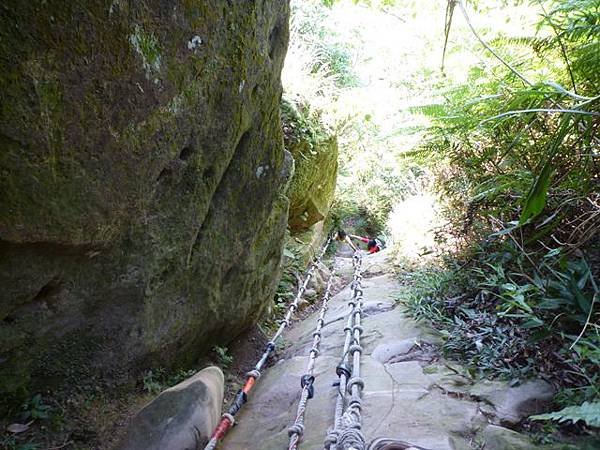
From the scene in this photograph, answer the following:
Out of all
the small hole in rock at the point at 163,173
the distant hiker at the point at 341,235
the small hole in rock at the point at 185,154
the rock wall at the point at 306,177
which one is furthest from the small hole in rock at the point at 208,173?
the distant hiker at the point at 341,235

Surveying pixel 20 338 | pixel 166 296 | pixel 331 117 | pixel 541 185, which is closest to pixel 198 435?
pixel 166 296

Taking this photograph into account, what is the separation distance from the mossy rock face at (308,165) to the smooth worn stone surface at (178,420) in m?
3.73

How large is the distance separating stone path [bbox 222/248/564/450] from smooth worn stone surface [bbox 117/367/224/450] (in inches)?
8.7

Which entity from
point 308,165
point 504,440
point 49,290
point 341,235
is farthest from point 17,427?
point 341,235

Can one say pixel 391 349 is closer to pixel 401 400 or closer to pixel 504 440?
pixel 401 400

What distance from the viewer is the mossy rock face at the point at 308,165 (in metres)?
5.68

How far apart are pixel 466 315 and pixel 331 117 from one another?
449 cm

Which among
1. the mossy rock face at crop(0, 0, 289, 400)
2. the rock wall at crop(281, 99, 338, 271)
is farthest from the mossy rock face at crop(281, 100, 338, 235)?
the mossy rock face at crop(0, 0, 289, 400)

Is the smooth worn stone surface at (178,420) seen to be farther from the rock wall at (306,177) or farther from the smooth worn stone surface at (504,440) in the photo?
the rock wall at (306,177)

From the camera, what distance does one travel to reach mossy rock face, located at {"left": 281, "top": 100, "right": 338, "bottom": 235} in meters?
5.68

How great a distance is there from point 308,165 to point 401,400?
433 centimetres

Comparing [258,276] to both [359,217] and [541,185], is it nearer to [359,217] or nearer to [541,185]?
[541,185]

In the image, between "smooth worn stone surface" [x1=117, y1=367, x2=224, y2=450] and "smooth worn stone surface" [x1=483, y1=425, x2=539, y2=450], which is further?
"smooth worn stone surface" [x1=117, y1=367, x2=224, y2=450]

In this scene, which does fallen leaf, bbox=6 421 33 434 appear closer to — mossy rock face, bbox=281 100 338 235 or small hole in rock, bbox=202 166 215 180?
small hole in rock, bbox=202 166 215 180
